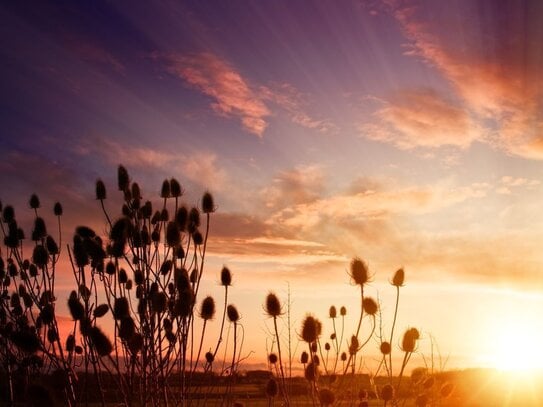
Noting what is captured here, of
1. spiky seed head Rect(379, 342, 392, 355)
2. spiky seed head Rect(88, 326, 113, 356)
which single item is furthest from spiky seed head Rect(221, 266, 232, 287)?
spiky seed head Rect(88, 326, 113, 356)

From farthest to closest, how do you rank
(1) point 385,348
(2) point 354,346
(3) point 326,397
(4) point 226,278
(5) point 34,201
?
(5) point 34,201 → (1) point 385,348 → (4) point 226,278 → (2) point 354,346 → (3) point 326,397

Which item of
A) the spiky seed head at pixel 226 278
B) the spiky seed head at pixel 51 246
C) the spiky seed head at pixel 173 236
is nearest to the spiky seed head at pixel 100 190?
the spiky seed head at pixel 51 246

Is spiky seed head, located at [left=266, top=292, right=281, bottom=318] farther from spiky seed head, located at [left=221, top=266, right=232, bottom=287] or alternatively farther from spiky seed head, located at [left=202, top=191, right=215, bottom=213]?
spiky seed head, located at [left=202, top=191, right=215, bottom=213]

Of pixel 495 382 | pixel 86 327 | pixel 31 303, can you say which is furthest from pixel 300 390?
pixel 86 327

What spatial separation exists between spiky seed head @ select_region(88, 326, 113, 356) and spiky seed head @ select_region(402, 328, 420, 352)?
16.3 ft

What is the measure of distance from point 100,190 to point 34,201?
2474mm

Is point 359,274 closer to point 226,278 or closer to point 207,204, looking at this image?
point 226,278

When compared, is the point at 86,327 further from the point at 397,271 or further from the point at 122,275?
the point at 397,271

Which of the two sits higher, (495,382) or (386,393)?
(386,393)

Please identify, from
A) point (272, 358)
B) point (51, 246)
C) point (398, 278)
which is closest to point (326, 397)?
point (398, 278)

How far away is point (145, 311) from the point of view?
7.71m

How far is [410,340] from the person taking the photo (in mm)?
9516

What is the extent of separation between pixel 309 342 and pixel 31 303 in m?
5.54

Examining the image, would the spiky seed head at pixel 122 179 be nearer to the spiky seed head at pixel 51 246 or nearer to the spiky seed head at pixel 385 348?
the spiky seed head at pixel 51 246
